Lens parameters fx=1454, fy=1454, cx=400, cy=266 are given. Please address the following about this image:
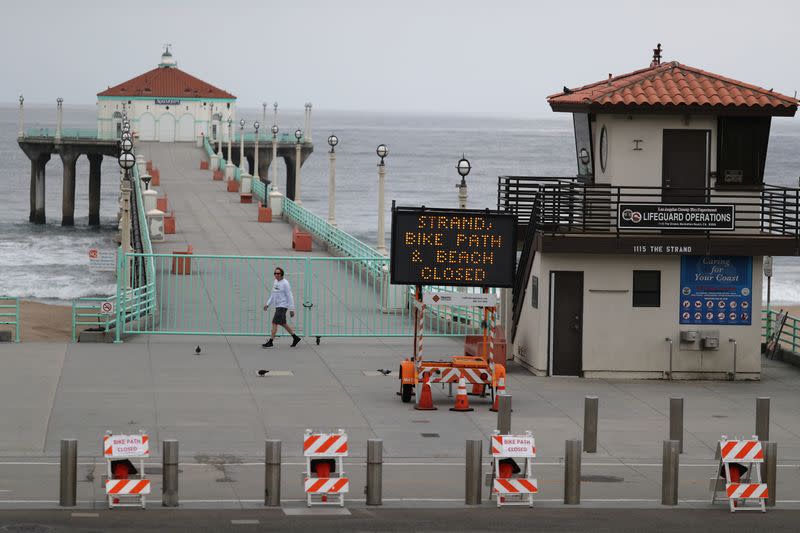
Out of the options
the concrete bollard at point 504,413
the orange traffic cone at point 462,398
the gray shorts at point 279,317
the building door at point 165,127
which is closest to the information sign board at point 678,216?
the orange traffic cone at point 462,398

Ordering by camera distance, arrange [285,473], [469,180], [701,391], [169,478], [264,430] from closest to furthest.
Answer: [169,478]
[285,473]
[264,430]
[701,391]
[469,180]

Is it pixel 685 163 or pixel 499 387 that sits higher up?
pixel 685 163

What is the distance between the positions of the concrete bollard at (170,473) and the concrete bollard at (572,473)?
13.9 feet

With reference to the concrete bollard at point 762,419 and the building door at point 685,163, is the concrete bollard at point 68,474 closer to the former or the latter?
the concrete bollard at point 762,419

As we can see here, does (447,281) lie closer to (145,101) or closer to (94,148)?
(94,148)

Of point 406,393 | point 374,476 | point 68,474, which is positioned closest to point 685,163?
point 406,393

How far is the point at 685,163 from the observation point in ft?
87.5

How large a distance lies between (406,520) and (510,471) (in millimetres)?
1588

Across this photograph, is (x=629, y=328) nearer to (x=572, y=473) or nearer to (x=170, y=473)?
(x=572, y=473)

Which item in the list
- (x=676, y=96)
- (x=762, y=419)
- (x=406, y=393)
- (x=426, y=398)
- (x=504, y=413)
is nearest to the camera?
(x=504, y=413)

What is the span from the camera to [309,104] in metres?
77.9

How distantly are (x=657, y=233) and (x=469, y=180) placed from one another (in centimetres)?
14454

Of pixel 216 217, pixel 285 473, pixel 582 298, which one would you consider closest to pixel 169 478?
pixel 285 473

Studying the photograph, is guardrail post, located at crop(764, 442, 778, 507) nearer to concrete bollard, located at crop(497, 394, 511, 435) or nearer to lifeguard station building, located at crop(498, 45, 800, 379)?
concrete bollard, located at crop(497, 394, 511, 435)
